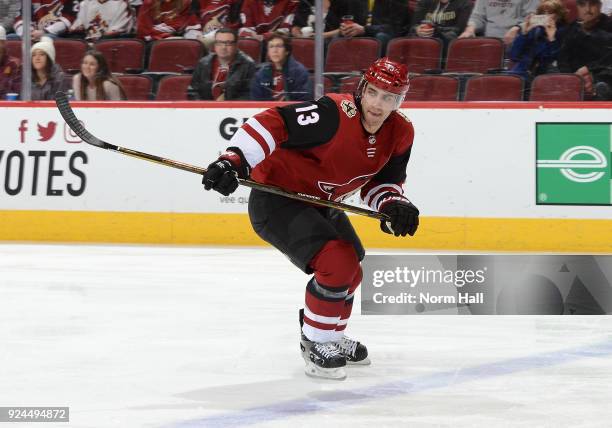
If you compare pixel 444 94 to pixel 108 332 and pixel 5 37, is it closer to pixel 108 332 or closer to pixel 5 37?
pixel 5 37

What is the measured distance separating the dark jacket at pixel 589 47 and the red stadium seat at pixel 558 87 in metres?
0.10

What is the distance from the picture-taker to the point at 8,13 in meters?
7.47

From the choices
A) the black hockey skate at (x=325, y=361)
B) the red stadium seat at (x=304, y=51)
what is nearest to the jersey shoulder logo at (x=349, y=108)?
the black hockey skate at (x=325, y=361)

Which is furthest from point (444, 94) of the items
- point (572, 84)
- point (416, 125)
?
point (572, 84)

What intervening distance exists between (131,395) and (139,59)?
4.74 metres

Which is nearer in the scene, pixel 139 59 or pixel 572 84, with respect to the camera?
pixel 572 84

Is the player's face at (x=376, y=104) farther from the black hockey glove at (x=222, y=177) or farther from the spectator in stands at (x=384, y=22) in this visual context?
the spectator in stands at (x=384, y=22)

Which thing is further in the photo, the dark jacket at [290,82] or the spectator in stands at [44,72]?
the spectator in stands at [44,72]

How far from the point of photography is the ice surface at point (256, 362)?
9.52 feet

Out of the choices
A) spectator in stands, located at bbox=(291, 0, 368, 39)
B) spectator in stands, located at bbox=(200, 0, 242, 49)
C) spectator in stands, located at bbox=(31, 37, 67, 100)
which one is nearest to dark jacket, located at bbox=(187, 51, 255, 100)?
spectator in stands, located at bbox=(200, 0, 242, 49)

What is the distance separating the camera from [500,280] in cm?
439

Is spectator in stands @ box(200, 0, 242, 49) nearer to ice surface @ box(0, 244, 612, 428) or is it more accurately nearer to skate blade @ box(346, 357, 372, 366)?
ice surface @ box(0, 244, 612, 428)

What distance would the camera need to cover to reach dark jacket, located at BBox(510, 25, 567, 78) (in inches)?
264

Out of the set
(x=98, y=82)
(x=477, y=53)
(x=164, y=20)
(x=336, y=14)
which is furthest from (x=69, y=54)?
(x=477, y=53)
